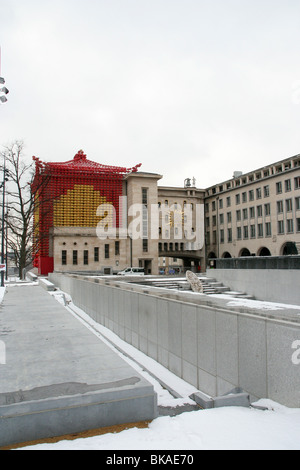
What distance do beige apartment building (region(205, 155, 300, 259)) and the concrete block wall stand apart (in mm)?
39077

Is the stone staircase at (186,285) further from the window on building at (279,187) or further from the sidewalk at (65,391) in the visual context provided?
the window on building at (279,187)

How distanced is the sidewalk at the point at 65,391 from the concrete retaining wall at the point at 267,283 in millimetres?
14271

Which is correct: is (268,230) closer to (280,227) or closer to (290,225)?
(280,227)

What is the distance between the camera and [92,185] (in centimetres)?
5744

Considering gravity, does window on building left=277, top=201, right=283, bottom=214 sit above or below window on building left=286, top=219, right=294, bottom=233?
above

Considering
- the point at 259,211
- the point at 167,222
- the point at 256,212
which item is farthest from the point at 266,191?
the point at 167,222

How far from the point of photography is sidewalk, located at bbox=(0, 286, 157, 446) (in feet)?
13.5

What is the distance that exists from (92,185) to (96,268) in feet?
43.1

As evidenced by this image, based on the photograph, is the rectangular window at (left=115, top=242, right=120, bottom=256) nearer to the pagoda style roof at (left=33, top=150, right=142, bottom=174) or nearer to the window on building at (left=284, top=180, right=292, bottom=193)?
the pagoda style roof at (left=33, top=150, right=142, bottom=174)

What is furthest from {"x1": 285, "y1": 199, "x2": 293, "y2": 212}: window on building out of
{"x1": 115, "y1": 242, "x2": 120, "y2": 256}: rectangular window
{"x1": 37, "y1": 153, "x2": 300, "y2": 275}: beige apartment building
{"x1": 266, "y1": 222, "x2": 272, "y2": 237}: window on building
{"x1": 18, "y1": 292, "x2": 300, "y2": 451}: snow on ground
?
{"x1": 18, "y1": 292, "x2": 300, "y2": 451}: snow on ground

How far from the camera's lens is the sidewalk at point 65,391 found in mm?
4111

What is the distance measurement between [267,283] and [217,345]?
52.6ft

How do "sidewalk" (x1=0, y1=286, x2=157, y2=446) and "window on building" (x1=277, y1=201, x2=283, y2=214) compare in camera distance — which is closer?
"sidewalk" (x1=0, y1=286, x2=157, y2=446)

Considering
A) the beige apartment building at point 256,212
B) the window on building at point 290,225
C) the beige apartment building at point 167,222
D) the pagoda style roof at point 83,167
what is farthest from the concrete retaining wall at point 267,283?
the pagoda style roof at point 83,167
